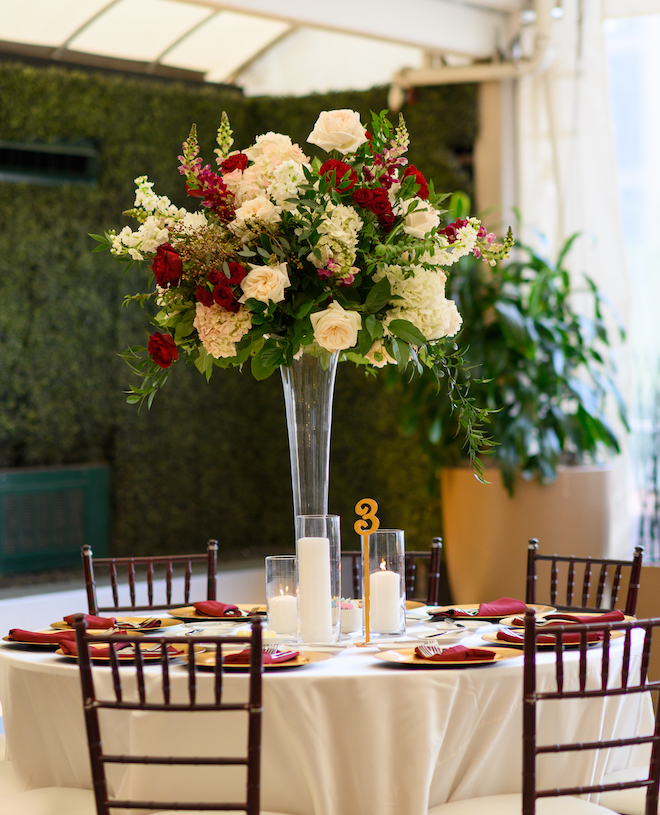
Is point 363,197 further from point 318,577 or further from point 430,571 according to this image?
point 430,571

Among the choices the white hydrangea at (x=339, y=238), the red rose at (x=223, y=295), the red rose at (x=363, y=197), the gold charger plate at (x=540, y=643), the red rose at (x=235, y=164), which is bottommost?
the gold charger plate at (x=540, y=643)

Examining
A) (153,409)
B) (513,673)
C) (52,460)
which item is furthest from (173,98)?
(513,673)

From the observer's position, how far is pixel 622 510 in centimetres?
504

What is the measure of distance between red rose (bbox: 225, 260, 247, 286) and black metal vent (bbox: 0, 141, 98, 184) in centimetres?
391

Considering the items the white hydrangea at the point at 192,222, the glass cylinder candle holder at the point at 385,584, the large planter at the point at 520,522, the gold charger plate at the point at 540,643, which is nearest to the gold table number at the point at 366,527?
the glass cylinder candle holder at the point at 385,584

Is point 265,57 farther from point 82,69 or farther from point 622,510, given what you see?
point 622,510

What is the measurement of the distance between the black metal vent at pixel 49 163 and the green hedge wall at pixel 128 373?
70 millimetres

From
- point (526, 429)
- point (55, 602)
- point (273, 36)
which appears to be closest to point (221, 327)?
point (526, 429)

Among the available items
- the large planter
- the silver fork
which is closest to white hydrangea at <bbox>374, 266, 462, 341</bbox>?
the silver fork

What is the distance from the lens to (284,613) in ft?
7.30

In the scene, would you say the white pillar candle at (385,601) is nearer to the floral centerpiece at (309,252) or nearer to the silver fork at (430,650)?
the silver fork at (430,650)

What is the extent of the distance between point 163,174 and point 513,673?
15.8 ft

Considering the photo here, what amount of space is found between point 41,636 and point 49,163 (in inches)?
159

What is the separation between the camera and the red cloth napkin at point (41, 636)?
2.17 meters
